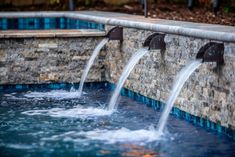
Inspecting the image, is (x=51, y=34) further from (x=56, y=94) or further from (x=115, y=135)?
(x=115, y=135)

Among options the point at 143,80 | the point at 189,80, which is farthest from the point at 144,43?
the point at 189,80

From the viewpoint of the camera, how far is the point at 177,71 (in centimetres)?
1141

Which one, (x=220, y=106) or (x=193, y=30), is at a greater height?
(x=193, y=30)

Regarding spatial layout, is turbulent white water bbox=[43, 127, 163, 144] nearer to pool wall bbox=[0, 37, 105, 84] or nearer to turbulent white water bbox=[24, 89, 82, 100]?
turbulent white water bbox=[24, 89, 82, 100]

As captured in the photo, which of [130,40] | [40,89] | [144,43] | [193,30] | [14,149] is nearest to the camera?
[14,149]

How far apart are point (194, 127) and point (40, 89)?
16.8 ft

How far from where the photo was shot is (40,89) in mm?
14844

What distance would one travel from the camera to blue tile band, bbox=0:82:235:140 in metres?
10.1

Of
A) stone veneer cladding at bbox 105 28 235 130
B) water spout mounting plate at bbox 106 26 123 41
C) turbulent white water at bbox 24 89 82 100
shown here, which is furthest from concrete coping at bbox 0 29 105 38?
turbulent white water at bbox 24 89 82 100

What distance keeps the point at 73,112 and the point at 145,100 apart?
1.75 m

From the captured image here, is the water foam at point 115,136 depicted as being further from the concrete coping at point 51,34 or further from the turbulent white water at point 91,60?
the concrete coping at point 51,34

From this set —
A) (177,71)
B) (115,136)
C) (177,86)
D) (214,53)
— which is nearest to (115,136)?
(115,136)

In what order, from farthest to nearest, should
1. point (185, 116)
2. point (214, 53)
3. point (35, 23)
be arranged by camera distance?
point (35, 23), point (185, 116), point (214, 53)

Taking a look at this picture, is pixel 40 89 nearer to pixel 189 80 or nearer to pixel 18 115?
pixel 18 115
